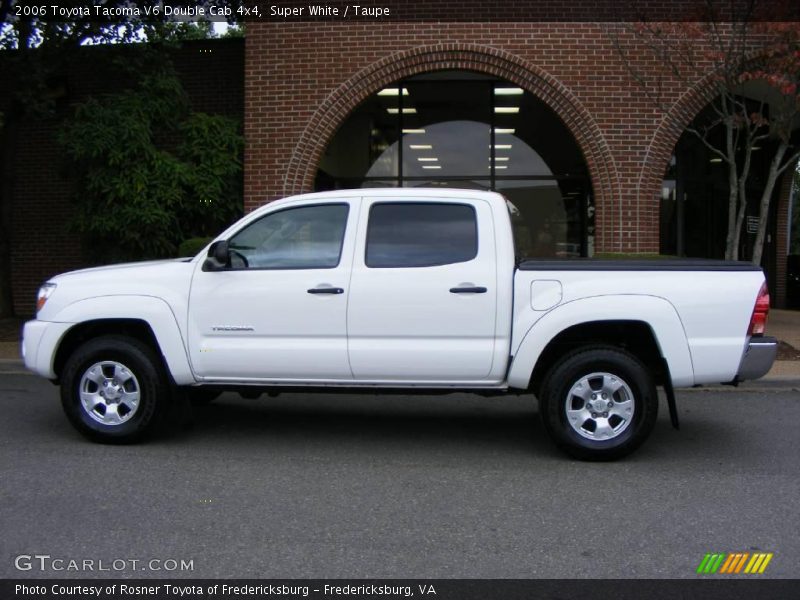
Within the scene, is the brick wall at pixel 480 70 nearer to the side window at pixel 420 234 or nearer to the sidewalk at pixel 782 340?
the sidewalk at pixel 782 340

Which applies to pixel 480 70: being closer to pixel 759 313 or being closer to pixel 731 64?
pixel 731 64

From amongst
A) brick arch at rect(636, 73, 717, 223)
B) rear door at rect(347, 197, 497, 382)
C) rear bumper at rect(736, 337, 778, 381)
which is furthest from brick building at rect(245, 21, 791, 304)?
rear door at rect(347, 197, 497, 382)

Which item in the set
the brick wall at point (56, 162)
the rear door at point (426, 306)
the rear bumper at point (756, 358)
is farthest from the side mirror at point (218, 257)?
the brick wall at point (56, 162)

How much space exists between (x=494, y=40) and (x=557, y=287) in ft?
25.2

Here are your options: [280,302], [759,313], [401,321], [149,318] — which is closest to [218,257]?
[280,302]

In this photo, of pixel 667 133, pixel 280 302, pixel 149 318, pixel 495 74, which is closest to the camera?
pixel 280 302

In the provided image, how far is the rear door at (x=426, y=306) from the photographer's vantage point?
19.2 feet

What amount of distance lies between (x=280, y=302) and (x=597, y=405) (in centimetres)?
242

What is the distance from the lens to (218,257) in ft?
19.8

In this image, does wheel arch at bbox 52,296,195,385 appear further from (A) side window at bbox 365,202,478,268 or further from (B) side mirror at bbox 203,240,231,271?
(A) side window at bbox 365,202,478,268

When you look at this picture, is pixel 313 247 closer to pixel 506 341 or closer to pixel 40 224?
pixel 506 341

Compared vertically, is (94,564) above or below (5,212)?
below

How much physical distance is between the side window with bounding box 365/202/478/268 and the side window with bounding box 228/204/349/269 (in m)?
0.28

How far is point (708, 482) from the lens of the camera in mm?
5441
